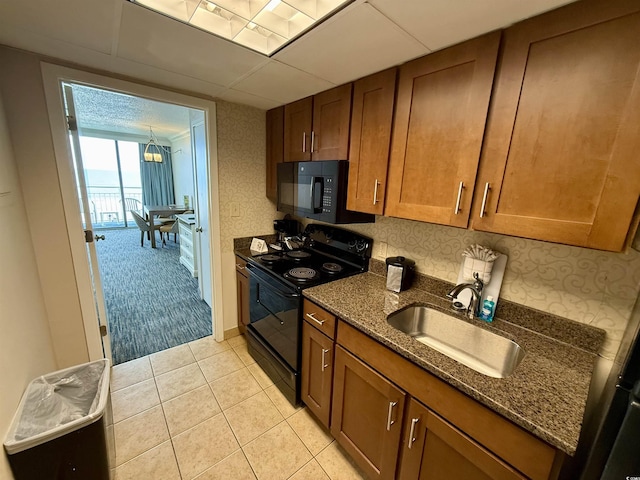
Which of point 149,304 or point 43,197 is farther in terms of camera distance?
point 149,304

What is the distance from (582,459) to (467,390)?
21.9 inches

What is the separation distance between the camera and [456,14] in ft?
2.99

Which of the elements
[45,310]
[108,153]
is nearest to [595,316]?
[45,310]

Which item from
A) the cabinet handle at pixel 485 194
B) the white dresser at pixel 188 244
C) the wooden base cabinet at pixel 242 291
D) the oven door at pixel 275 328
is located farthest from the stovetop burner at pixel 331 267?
the white dresser at pixel 188 244

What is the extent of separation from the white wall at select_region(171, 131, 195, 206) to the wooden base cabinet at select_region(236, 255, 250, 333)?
4.44m

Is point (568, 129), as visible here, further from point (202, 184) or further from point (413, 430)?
point (202, 184)

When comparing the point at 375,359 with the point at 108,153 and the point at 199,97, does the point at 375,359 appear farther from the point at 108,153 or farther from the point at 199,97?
the point at 108,153

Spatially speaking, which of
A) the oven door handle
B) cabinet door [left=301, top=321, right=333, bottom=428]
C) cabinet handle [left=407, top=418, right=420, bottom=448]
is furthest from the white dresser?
cabinet handle [left=407, top=418, right=420, bottom=448]

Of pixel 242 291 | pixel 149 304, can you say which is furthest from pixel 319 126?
pixel 149 304

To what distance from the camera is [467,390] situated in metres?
0.84

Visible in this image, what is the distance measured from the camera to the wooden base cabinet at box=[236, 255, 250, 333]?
223 centimetres

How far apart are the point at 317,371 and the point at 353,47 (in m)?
1.72

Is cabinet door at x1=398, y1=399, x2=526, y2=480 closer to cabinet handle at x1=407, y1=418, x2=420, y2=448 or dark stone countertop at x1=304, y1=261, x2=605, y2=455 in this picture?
cabinet handle at x1=407, y1=418, x2=420, y2=448

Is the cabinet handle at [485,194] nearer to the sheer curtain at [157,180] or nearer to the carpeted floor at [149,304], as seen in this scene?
the carpeted floor at [149,304]
